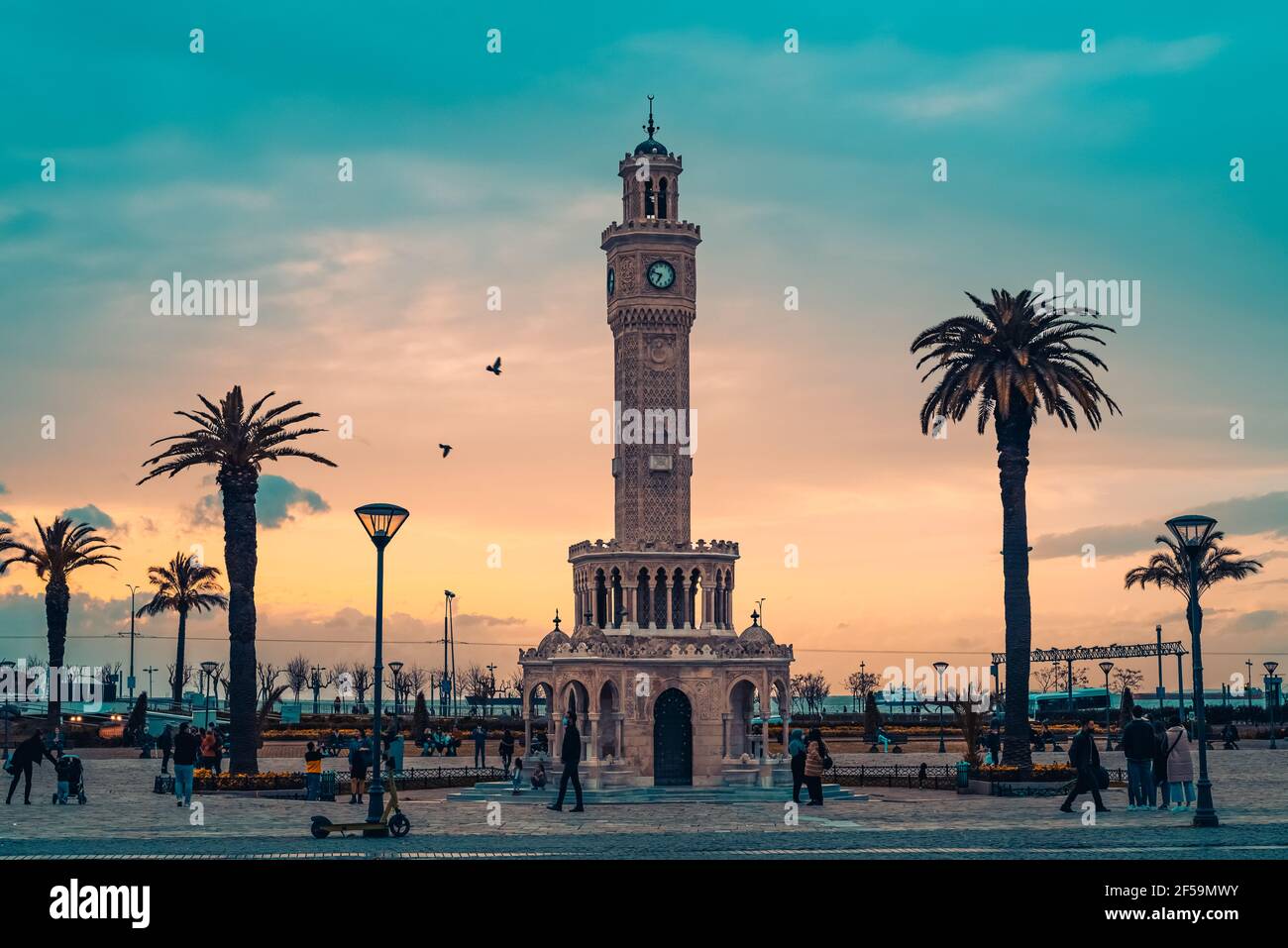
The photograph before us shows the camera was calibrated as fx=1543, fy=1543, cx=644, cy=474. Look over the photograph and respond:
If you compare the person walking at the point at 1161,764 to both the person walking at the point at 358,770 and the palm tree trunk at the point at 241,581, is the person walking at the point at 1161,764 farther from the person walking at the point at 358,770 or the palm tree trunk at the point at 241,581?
the palm tree trunk at the point at 241,581

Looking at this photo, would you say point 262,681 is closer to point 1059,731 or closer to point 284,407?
point 1059,731

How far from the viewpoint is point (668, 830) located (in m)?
31.3

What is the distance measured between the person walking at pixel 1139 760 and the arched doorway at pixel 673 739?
67.6 ft

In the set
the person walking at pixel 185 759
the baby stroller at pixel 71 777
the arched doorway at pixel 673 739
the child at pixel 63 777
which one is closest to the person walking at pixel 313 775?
the person walking at pixel 185 759

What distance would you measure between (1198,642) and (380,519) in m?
15.8

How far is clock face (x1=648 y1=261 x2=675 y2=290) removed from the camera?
2140 inches

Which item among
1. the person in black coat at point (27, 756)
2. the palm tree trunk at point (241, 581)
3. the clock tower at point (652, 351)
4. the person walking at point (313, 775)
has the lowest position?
the person walking at point (313, 775)

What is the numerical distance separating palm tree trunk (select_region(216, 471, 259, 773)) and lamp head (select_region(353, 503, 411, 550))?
67.8 ft

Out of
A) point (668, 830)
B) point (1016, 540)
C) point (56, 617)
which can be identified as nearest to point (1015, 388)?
point (1016, 540)

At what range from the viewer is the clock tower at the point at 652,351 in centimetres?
5331

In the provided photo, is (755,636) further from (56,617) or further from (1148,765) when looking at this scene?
(56,617)
